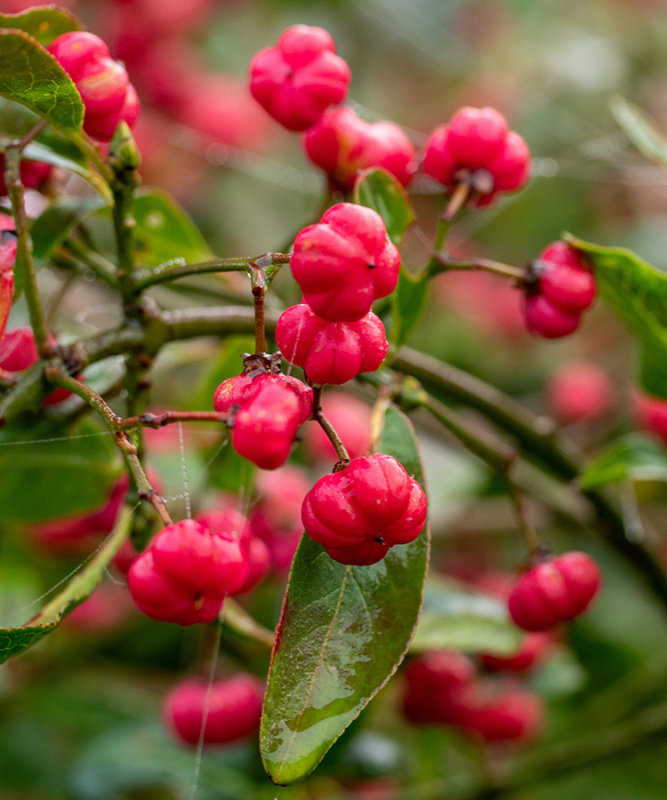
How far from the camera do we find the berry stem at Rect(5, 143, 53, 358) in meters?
0.74

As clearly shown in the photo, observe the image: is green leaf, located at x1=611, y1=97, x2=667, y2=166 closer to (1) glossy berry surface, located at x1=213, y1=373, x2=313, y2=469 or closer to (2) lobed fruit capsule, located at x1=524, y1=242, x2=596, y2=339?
(2) lobed fruit capsule, located at x1=524, y1=242, x2=596, y2=339

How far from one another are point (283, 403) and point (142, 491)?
0.42ft

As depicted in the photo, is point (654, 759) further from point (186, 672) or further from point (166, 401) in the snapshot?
point (166, 401)

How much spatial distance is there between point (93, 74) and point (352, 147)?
0.25m

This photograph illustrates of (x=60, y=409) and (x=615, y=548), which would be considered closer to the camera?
(x=60, y=409)

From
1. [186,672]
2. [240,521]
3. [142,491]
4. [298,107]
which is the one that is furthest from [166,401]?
[142,491]

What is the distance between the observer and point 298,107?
92 centimetres

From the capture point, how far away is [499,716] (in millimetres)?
1469

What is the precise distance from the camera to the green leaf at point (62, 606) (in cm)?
69

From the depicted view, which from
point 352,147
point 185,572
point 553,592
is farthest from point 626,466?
point 185,572

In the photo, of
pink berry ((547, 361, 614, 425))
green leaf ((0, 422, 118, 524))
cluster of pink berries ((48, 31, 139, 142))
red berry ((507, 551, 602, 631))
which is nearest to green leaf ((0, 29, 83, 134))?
cluster of pink berries ((48, 31, 139, 142))

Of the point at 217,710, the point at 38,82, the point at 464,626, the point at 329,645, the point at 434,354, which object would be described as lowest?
the point at 434,354

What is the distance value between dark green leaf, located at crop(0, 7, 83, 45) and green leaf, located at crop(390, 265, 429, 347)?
1.23ft

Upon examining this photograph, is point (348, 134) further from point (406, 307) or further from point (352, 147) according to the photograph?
point (406, 307)
